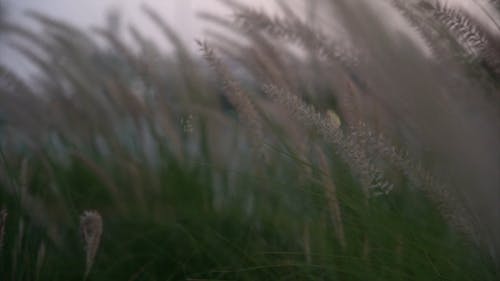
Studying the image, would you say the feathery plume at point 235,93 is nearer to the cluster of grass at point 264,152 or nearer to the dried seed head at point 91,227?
the cluster of grass at point 264,152

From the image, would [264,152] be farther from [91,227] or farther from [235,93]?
[91,227]

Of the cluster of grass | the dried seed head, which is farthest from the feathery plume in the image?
the dried seed head

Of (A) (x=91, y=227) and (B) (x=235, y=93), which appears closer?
(A) (x=91, y=227)

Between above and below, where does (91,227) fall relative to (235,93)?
below

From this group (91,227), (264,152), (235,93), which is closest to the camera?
(91,227)

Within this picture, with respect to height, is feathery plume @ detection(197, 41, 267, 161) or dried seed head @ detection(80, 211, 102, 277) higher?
feathery plume @ detection(197, 41, 267, 161)

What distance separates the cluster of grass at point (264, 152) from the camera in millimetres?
1151

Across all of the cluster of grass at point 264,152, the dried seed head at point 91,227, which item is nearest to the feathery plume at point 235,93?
the cluster of grass at point 264,152

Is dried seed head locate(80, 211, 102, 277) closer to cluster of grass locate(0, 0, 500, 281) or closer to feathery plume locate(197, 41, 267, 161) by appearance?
cluster of grass locate(0, 0, 500, 281)

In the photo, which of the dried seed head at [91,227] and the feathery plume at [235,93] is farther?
the feathery plume at [235,93]

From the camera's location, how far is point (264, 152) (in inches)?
61.7

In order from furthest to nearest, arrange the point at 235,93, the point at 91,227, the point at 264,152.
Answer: the point at 264,152 → the point at 235,93 → the point at 91,227

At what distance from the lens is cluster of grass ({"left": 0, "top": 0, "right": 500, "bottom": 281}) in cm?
115

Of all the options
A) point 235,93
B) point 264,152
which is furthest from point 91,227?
point 264,152
